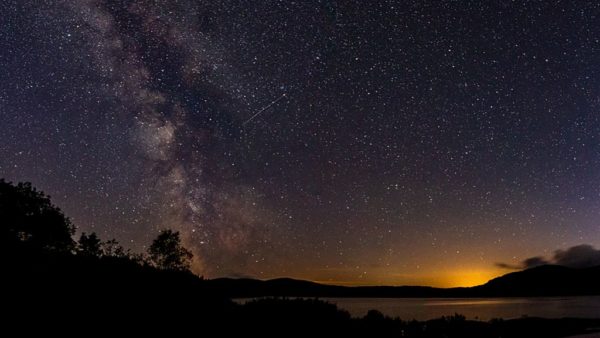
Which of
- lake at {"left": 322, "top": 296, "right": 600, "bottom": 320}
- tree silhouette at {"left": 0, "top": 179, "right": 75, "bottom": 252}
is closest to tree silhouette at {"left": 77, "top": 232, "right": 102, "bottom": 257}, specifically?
tree silhouette at {"left": 0, "top": 179, "right": 75, "bottom": 252}

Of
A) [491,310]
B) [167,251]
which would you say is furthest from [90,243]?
[491,310]

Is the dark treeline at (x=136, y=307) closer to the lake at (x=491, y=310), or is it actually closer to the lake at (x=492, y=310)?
the lake at (x=491, y=310)

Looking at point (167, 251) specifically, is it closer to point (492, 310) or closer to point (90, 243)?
point (90, 243)

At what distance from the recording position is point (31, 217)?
153ft

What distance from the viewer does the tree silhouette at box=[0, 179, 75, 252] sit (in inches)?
1769

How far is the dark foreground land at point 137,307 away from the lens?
52.0 ft

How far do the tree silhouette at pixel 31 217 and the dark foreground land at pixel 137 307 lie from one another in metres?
27.0

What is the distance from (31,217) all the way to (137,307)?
36.2 meters

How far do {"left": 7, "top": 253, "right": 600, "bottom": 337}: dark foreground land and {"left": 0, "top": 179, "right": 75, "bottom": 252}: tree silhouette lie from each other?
88.7 feet

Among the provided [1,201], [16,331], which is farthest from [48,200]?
[16,331]

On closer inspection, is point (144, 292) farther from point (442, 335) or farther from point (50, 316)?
point (442, 335)

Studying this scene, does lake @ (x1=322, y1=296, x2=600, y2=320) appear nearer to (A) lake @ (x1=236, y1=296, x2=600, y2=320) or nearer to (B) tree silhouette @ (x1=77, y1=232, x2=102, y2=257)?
(A) lake @ (x1=236, y1=296, x2=600, y2=320)

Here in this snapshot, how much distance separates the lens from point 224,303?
21828mm

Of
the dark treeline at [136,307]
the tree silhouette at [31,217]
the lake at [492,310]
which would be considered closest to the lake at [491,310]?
the lake at [492,310]
